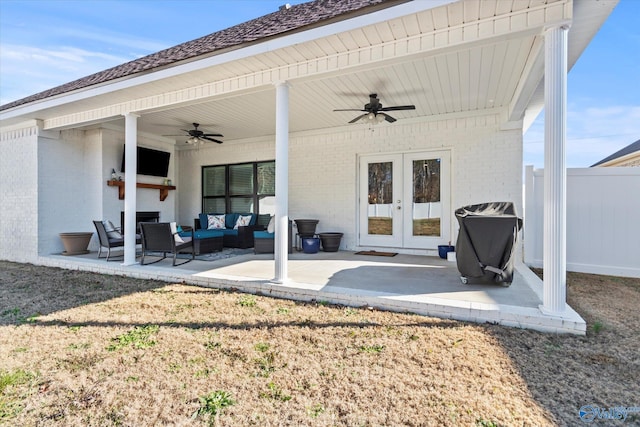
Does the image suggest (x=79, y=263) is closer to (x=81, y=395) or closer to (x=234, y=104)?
(x=234, y=104)

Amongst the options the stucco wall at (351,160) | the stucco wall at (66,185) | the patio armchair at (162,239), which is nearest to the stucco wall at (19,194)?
the stucco wall at (66,185)

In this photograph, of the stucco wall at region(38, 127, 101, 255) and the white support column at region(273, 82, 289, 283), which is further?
the stucco wall at region(38, 127, 101, 255)

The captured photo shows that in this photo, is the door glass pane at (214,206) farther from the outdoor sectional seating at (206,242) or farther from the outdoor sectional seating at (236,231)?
the outdoor sectional seating at (206,242)

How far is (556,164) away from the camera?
267 cm

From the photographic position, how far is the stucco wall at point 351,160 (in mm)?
5969

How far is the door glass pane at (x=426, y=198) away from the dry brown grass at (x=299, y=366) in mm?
3377

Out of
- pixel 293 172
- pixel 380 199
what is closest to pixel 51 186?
pixel 293 172

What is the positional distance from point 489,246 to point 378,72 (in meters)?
2.73

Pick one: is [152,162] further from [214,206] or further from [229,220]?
[229,220]

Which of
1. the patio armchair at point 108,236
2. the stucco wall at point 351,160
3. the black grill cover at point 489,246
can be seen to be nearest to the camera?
the black grill cover at point 489,246

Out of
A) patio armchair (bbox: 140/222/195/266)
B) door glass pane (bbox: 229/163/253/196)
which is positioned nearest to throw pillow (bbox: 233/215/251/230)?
door glass pane (bbox: 229/163/253/196)

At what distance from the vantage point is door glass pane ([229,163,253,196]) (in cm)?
870

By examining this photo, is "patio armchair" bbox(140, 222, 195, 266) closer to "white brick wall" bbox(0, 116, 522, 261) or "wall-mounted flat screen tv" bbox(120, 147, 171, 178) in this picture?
"white brick wall" bbox(0, 116, 522, 261)

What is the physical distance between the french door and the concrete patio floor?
85cm
